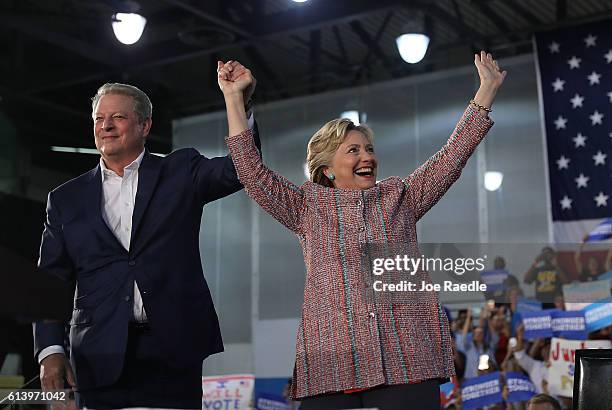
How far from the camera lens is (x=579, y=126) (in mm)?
7293

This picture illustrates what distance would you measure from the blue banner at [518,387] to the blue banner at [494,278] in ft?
9.01

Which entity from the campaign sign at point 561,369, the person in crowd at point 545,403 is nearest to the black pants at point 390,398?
the person in crowd at point 545,403

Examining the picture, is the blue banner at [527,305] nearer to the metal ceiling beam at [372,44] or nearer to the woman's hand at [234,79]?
the woman's hand at [234,79]

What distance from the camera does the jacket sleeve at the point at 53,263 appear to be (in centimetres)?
244

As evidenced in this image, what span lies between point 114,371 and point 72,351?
0.20 metres

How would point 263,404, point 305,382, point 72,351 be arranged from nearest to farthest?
point 305,382 → point 72,351 → point 263,404

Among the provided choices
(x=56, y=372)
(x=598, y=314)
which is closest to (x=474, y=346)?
(x=598, y=314)

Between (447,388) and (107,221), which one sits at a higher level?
(107,221)

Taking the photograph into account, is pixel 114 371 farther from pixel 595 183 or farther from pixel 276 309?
pixel 276 309

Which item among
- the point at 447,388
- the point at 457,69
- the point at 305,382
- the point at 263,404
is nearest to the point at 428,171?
the point at 305,382

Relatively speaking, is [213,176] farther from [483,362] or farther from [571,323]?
[483,362]

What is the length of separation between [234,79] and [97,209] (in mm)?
535

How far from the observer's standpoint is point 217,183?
8.14ft

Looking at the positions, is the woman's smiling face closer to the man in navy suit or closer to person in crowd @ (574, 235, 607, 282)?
the man in navy suit
